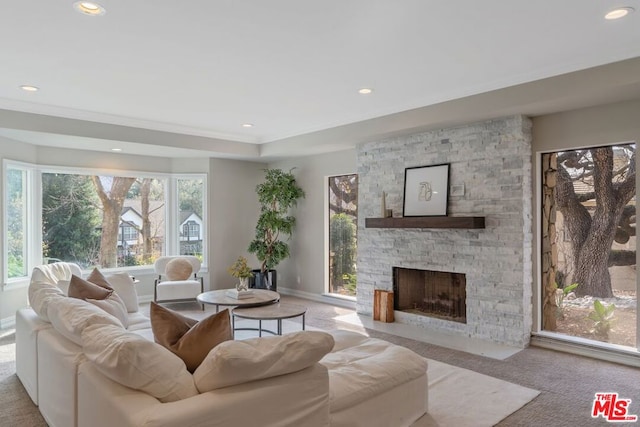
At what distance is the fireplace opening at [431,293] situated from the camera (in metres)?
5.04

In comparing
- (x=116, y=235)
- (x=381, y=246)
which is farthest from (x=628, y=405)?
(x=116, y=235)

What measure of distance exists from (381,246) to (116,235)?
433 cm

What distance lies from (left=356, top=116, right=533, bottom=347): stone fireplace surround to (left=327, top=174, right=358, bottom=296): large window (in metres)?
0.99

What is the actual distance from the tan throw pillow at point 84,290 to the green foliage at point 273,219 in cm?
347

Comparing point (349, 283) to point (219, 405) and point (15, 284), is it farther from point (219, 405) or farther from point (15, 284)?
point (219, 405)

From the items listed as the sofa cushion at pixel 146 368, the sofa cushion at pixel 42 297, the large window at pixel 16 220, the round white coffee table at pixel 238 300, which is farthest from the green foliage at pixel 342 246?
the sofa cushion at pixel 146 368

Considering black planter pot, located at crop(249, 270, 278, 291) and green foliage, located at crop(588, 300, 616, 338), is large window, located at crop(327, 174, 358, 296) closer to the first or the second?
black planter pot, located at crop(249, 270, 278, 291)

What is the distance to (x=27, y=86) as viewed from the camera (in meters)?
4.20

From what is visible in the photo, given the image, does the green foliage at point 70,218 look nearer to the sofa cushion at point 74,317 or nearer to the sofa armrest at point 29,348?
the sofa armrest at point 29,348

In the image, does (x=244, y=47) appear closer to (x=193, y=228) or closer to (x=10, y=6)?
(x=10, y=6)

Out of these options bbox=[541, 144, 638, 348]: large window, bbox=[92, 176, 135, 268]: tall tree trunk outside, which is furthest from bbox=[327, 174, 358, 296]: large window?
bbox=[92, 176, 135, 268]: tall tree trunk outside

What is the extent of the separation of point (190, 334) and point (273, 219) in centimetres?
502

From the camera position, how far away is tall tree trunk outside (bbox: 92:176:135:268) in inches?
264

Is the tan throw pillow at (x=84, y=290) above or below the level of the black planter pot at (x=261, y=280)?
above
